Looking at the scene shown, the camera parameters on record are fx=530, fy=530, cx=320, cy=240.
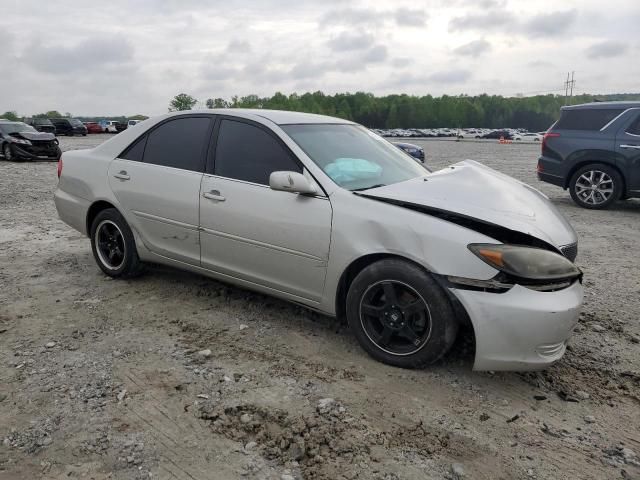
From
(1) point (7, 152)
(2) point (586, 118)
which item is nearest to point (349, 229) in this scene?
(2) point (586, 118)

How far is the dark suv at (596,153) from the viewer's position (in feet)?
28.5

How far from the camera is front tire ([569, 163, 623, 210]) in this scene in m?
8.91

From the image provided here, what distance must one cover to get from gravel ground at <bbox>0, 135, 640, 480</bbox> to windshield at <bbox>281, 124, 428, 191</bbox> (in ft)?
3.73

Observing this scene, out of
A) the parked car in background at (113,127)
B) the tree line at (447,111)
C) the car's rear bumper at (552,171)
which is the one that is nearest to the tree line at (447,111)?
the tree line at (447,111)

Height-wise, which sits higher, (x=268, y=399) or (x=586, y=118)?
(x=586, y=118)

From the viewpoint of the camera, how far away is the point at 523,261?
9.65ft

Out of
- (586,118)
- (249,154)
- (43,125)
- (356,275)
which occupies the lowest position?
(356,275)

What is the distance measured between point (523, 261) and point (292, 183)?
1.49 meters

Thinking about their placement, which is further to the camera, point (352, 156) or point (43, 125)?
point (43, 125)

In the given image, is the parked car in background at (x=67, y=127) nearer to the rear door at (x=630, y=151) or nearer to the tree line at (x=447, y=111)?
the rear door at (x=630, y=151)

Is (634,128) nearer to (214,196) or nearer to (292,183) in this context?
(292,183)

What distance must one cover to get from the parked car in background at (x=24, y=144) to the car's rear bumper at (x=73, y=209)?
15.0 metres

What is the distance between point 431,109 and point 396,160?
13484 centimetres

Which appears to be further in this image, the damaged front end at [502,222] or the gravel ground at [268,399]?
the damaged front end at [502,222]
